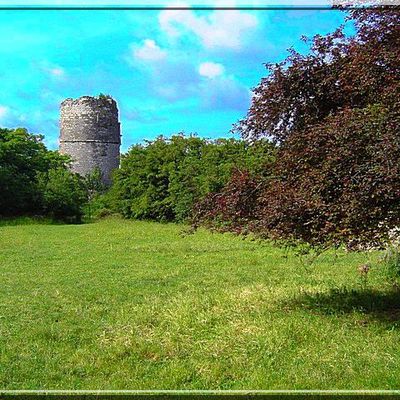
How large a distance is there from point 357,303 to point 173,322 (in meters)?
1.29

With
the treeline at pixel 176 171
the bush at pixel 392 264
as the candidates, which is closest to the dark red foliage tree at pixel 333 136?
the treeline at pixel 176 171

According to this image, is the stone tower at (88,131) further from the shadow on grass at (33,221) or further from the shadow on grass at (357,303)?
the shadow on grass at (357,303)

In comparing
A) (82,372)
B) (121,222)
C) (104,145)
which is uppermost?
(104,145)

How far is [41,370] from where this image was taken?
2906 mm

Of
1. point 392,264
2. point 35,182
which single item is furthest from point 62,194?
point 392,264

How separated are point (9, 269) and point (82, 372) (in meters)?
2.80

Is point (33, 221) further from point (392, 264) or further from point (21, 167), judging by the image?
point (392, 264)

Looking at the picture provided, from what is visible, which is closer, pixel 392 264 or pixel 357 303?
pixel 357 303

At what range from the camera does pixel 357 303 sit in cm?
413

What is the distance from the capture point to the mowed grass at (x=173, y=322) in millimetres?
2828

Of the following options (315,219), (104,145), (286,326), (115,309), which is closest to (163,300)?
(115,309)

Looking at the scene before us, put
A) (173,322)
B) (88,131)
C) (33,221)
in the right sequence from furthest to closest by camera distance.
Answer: (173,322)
(33,221)
(88,131)

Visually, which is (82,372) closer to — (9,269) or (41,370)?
(41,370)

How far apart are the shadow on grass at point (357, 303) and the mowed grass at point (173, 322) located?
0.01 m
